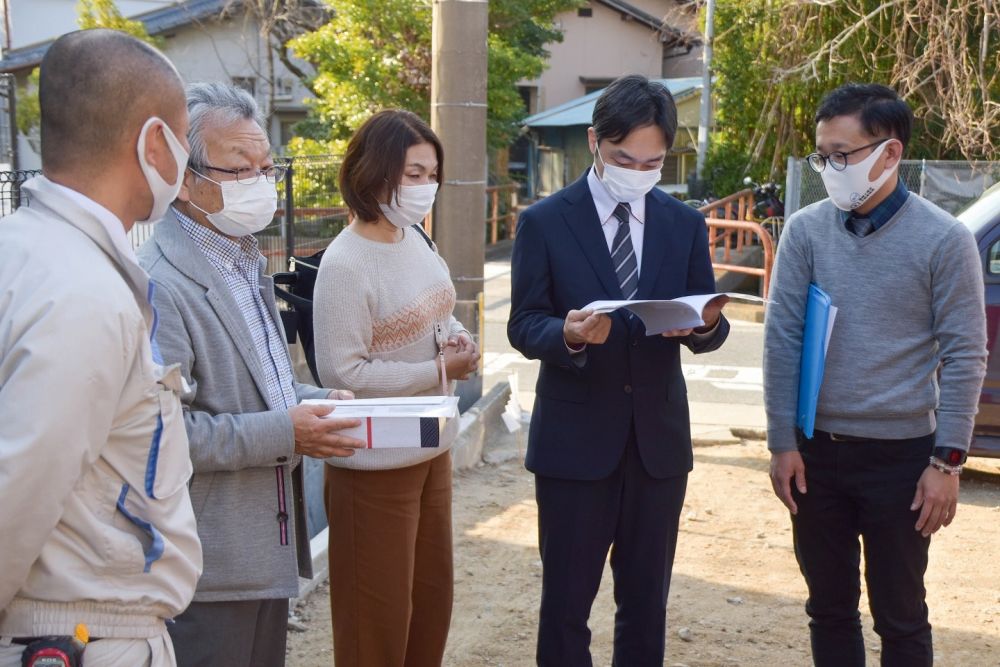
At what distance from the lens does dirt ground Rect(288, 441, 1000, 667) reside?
14.4 feet

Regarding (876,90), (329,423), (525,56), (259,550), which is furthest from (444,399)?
(525,56)

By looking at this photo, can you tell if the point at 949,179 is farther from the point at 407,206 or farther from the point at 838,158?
the point at 407,206

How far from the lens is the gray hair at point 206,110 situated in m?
2.66

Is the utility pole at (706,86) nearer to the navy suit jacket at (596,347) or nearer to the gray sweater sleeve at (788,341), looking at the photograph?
the gray sweater sleeve at (788,341)

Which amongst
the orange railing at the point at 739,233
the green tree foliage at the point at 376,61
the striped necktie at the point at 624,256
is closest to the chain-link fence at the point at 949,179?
the orange railing at the point at 739,233

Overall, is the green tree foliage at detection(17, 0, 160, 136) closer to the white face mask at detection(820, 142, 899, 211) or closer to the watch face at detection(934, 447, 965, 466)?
the white face mask at detection(820, 142, 899, 211)

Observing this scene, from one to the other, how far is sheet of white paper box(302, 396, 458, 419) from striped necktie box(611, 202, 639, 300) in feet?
3.02

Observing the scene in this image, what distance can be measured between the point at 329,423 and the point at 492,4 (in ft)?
58.1

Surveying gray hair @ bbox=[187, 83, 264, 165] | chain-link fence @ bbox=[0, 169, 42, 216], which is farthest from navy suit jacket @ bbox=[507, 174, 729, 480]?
chain-link fence @ bbox=[0, 169, 42, 216]

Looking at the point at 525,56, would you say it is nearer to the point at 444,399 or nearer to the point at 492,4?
the point at 492,4

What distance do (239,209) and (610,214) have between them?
48.4 inches

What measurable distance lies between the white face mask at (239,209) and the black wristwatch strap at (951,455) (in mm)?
2048

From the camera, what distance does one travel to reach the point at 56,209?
5.68 ft

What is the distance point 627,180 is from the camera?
10.8ft
